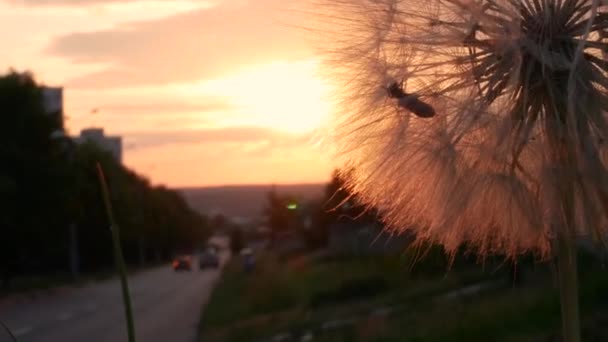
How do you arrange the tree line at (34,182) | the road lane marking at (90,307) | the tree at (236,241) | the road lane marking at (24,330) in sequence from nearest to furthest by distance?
the road lane marking at (24,330) < the road lane marking at (90,307) < the tree line at (34,182) < the tree at (236,241)

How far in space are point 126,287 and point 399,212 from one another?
0.94m

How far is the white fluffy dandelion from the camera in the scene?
3373 mm

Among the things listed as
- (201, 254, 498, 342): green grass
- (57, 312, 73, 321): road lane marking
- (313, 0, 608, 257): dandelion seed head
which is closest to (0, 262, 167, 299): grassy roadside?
(57, 312, 73, 321): road lane marking

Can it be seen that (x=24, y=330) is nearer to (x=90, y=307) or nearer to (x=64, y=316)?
(x=64, y=316)

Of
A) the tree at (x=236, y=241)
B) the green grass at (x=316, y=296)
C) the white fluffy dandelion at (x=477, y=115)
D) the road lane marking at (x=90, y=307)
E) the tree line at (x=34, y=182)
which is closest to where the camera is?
the white fluffy dandelion at (x=477, y=115)

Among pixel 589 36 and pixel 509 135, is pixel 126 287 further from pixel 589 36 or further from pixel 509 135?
pixel 589 36

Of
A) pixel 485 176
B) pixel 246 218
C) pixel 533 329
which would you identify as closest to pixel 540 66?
pixel 485 176

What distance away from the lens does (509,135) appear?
3.47 m

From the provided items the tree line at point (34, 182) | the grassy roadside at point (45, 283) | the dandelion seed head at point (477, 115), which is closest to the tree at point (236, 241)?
the grassy roadside at point (45, 283)

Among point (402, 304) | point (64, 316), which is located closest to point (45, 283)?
point (64, 316)

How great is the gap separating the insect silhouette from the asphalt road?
14845 millimetres

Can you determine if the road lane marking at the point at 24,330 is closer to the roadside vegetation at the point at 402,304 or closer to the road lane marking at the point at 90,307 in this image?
the roadside vegetation at the point at 402,304

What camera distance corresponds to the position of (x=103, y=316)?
1121 inches

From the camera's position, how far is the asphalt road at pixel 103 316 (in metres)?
21.8
